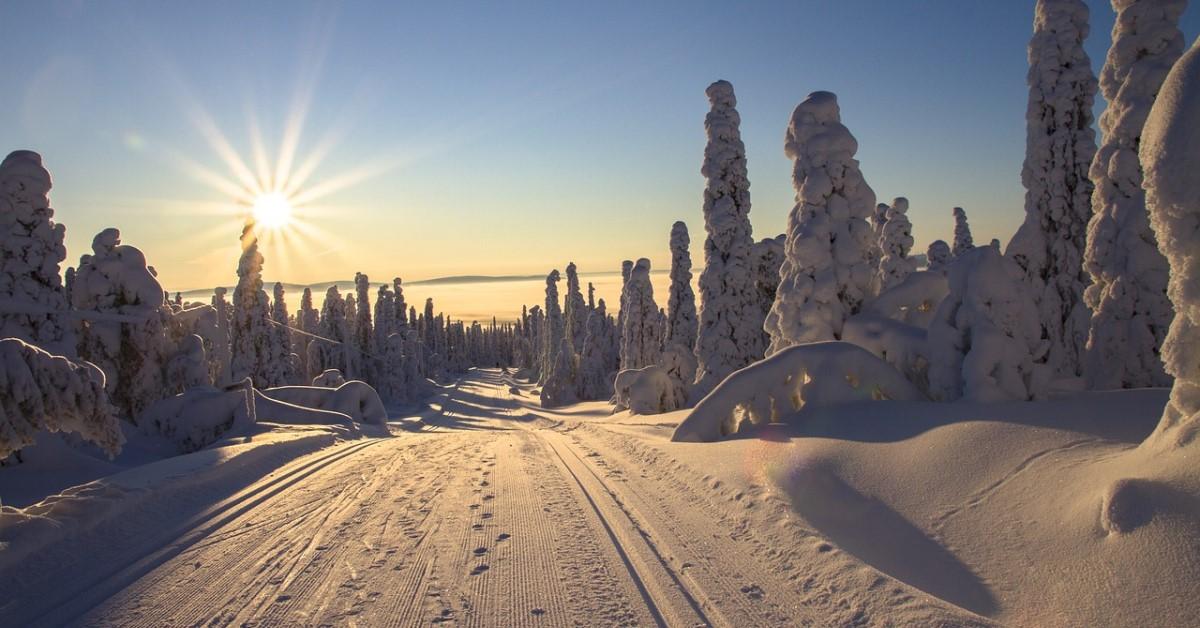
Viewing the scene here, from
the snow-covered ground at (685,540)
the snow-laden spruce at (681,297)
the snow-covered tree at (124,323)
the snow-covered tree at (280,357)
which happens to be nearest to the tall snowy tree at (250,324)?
the snow-covered tree at (280,357)

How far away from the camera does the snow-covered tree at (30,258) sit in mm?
15273

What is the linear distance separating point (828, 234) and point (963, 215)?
32.9m

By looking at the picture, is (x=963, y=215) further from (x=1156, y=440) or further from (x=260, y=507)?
(x=260, y=507)

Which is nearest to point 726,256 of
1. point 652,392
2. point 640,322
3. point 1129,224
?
point 652,392

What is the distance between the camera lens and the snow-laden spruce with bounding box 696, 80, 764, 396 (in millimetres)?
24734

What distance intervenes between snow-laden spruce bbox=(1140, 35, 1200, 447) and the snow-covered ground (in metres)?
0.74

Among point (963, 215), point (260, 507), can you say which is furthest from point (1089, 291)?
point (963, 215)

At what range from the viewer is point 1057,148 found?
17.0 m

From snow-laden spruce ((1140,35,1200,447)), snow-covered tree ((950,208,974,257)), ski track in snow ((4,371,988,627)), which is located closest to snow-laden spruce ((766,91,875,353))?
ski track in snow ((4,371,988,627))

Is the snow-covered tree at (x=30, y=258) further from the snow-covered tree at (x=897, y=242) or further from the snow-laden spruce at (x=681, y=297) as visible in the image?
the snow-covered tree at (x=897, y=242)

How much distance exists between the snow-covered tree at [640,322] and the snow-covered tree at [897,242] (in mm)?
15665

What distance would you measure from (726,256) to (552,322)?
46891mm

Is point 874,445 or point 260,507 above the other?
point 874,445

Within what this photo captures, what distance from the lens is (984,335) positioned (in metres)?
9.23
